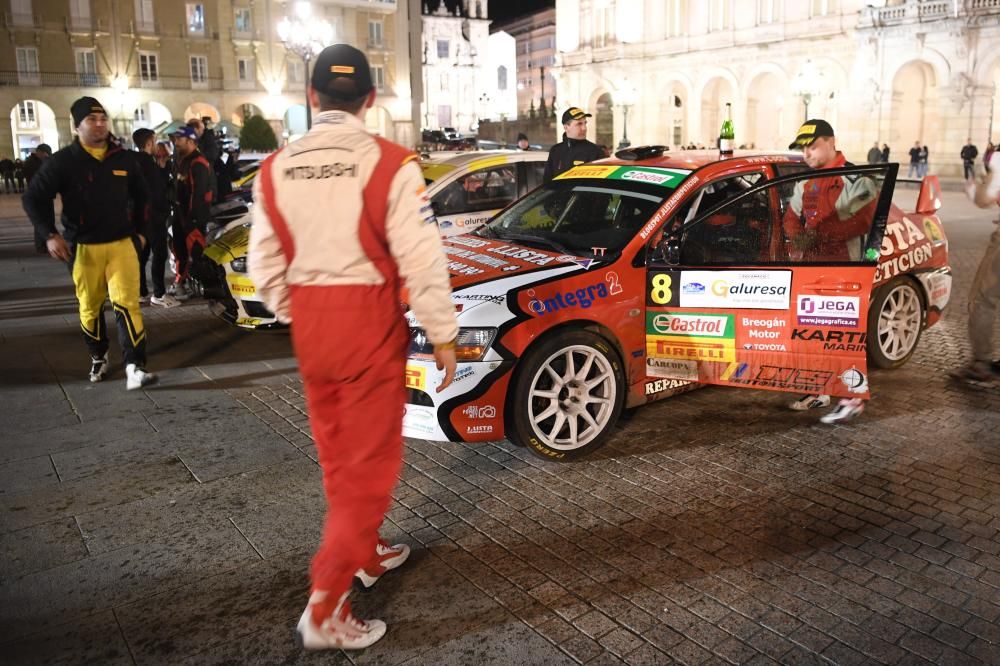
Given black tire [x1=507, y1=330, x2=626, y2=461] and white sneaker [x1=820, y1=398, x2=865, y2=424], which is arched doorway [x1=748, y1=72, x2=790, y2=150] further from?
black tire [x1=507, y1=330, x2=626, y2=461]

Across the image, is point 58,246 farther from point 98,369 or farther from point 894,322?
point 894,322

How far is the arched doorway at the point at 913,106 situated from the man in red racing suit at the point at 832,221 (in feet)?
132

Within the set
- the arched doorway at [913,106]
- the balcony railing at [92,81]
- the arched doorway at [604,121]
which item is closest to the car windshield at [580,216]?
the arched doorway at [913,106]

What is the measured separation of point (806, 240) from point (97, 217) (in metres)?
4.94

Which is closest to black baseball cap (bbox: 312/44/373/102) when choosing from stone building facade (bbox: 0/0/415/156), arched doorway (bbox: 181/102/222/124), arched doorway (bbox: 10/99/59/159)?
stone building facade (bbox: 0/0/415/156)

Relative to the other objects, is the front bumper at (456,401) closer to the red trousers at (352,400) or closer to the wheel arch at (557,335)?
the wheel arch at (557,335)

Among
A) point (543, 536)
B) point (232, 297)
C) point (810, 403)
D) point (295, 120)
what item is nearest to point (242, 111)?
point (295, 120)

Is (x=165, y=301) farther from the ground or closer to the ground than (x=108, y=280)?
closer to the ground

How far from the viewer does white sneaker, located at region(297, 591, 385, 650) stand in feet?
9.46

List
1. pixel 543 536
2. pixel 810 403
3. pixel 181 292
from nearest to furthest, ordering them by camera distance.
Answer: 1. pixel 543 536
2. pixel 810 403
3. pixel 181 292

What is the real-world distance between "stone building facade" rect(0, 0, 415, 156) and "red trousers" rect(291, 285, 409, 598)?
4805 centimetres

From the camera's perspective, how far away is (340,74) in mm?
2846

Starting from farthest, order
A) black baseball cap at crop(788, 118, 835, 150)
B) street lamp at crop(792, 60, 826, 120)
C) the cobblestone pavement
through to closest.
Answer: street lamp at crop(792, 60, 826, 120)
black baseball cap at crop(788, 118, 835, 150)
the cobblestone pavement

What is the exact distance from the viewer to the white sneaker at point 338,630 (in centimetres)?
288
